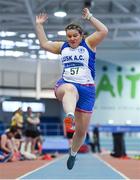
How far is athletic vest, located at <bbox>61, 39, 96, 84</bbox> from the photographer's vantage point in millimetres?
5535

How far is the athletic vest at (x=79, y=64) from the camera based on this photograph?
18.2 ft

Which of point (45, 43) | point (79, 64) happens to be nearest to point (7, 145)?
point (45, 43)

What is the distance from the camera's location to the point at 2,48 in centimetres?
3366

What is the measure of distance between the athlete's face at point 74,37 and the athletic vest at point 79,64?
7 centimetres

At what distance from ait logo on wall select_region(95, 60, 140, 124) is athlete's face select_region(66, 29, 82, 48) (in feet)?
84.4

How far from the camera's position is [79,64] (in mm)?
5594

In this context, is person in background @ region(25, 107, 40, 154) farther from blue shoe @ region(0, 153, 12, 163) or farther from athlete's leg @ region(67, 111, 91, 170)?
athlete's leg @ region(67, 111, 91, 170)

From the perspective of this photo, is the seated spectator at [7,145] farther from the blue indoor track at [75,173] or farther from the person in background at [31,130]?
the blue indoor track at [75,173]

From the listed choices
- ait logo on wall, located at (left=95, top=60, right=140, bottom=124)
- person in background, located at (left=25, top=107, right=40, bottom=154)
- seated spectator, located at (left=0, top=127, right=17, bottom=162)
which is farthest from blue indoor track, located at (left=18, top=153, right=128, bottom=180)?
ait logo on wall, located at (left=95, top=60, right=140, bottom=124)

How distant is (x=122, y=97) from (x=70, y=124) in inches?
1058

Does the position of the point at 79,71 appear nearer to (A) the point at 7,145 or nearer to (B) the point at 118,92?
(A) the point at 7,145

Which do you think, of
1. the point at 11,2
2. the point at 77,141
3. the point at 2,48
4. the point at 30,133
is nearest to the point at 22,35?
the point at 2,48

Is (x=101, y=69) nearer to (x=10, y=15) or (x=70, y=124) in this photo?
(x=10, y=15)

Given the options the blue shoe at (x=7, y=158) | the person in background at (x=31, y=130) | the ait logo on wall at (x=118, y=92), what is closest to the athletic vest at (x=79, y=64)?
the blue shoe at (x=7, y=158)
